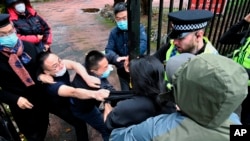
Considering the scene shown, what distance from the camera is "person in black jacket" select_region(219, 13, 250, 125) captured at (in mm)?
2434

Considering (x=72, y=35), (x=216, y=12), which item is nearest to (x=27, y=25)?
(x=216, y=12)

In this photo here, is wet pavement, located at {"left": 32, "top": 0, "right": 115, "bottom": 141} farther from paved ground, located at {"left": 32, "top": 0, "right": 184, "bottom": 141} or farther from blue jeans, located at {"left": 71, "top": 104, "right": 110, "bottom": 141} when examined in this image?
blue jeans, located at {"left": 71, "top": 104, "right": 110, "bottom": 141}

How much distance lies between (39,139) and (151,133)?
6.32ft

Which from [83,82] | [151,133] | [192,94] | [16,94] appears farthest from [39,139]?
[192,94]

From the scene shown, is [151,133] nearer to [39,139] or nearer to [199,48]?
[199,48]

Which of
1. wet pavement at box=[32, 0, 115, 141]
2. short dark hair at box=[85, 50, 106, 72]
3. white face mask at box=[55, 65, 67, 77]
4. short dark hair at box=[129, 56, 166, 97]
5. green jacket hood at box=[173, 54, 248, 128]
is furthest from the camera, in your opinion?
wet pavement at box=[32, 0, 115, 141]

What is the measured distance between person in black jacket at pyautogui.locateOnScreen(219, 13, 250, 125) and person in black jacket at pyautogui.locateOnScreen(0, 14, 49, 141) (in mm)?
2049

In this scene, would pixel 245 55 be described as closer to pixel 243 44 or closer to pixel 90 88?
pixel 243 44

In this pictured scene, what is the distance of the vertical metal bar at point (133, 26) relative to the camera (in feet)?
6.77

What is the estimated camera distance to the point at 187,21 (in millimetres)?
2078

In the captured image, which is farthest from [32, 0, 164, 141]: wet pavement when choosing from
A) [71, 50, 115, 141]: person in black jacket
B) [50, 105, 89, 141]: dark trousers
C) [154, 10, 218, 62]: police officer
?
[154, 10, 218, 62]: police officer

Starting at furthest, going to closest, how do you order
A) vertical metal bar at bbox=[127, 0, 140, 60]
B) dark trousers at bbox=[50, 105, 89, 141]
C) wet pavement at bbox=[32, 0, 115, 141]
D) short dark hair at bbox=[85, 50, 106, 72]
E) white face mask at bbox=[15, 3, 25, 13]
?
white face mask at bbox=[15, 3, 25, 13] → wet pavement at bbox=[32, 0, 115, 141] → dark trousers at bbox=[50, 105, 89, 141] → short dark hair at bbox=[85, 50, 106, 72] → vertical metal bar at bbox=[127, 0, 140, 60]

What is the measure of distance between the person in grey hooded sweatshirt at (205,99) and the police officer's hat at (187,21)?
0.84m

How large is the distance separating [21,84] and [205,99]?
202 cm
